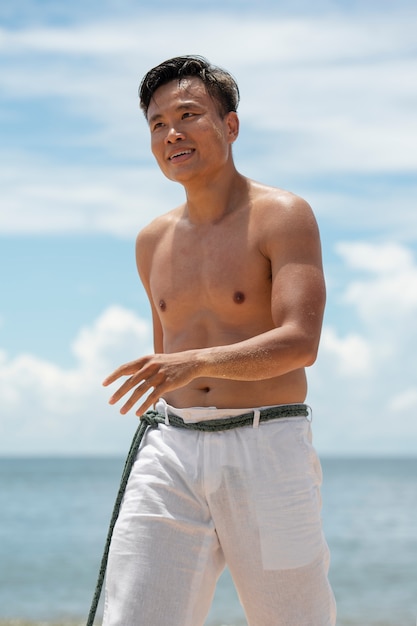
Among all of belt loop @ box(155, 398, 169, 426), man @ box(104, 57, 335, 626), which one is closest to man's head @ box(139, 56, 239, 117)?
man @ box(104, 57, 335, 626)

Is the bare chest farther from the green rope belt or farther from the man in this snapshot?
the green rope belt

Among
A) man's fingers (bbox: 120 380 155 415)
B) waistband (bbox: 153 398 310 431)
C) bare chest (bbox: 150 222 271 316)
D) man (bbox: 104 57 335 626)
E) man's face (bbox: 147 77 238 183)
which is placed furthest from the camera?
man's face (bbox: 147 77 238 183)

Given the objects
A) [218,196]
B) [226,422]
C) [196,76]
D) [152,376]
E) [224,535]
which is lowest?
[224,535]

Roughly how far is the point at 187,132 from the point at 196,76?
0.25 metres

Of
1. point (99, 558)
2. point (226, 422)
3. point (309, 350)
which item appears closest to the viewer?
point (309, 350)

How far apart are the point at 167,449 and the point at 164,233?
93 cm

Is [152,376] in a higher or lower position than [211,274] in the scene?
lower

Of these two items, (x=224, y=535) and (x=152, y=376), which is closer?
(x=152, y=376)

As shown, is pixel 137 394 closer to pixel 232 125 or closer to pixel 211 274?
pixel 211 274

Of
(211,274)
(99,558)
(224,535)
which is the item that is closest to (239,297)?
(211,274)

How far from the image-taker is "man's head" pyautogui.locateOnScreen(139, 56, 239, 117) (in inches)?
162

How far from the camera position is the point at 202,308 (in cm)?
405

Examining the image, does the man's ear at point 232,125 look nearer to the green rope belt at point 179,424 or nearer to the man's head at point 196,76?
the man's head at point 196,76

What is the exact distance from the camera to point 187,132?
4.01 metres
